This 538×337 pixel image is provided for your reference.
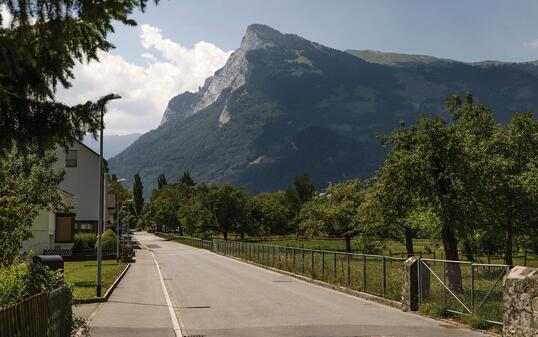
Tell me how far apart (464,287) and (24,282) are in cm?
1119

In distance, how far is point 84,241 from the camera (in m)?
53.8

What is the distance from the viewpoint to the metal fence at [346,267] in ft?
65.9

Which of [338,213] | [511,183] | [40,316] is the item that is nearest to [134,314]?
[40,316]

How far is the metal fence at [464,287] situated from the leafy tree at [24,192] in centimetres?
Answer: 1413

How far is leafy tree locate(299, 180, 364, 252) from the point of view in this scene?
63625mm

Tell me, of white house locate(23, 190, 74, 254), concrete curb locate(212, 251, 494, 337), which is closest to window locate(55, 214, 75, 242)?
white house locate(23, 190, 74, 254)

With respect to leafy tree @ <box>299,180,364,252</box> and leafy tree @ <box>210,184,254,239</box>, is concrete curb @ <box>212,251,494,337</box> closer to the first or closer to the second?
leafy tree @ <box>299,180,364,252</box>

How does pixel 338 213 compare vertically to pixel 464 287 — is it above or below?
above

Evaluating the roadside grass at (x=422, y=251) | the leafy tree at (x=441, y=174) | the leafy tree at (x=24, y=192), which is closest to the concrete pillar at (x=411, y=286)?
the leafy tree at (x=441, y=174)

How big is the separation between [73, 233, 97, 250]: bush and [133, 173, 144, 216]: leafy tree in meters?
128

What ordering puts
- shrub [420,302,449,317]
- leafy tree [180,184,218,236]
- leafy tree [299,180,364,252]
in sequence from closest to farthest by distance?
shrub [420,302,449,317] < leafy tree [299,180,364,252] < leafy tree [180,184,218,236]

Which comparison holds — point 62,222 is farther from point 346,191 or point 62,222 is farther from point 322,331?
point 322,331

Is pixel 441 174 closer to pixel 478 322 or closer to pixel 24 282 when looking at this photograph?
pixel 478 322

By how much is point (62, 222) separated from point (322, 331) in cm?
4258
